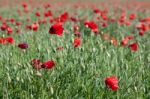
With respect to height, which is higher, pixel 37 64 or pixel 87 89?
pixel 37 64

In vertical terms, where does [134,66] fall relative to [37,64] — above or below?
below

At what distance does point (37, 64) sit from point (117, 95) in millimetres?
749

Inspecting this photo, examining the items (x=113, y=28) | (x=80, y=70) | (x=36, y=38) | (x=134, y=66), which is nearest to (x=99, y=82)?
(x=80, y=70)

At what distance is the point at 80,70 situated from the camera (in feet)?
13.5

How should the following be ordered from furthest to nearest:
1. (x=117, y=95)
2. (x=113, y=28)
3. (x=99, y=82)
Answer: (x=113, y=28) → (x=99, y=82) → (x=117, y=95)

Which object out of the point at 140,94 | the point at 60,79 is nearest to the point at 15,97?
the point at 60,79

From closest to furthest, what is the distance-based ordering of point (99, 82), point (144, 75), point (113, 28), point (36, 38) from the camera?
point (99, 82), point (144, 75), point (36, 38), point (113, 28)

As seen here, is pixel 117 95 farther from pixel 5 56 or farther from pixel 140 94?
pixel 5 56

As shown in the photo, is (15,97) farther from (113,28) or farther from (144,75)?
(113,28)

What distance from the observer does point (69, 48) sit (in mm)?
4836

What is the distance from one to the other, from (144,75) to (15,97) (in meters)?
1.47

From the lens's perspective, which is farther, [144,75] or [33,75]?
[144,75]

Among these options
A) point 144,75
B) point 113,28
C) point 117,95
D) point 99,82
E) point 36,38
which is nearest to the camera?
point 117,95

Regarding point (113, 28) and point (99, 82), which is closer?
point (99, 82)
